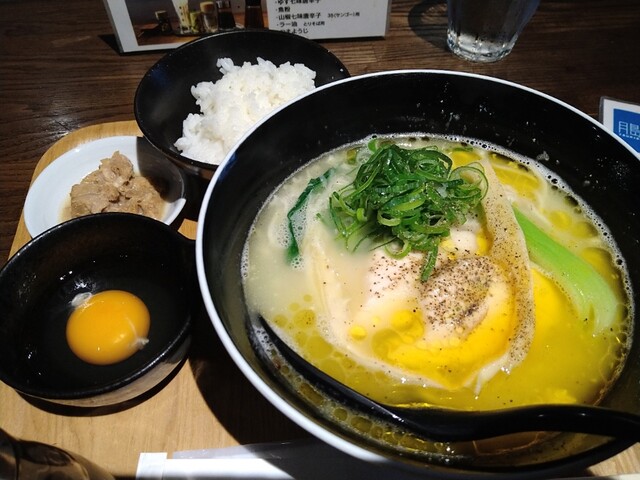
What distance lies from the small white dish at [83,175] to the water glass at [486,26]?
1.59 meters

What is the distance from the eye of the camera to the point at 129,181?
6.25 feet

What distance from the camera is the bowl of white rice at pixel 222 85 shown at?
192 centimetres

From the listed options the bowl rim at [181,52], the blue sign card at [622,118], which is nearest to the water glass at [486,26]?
the blue sign card at [622,118]

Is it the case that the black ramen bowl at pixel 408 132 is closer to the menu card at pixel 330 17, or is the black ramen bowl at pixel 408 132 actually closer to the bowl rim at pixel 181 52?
the bowl rim at pixel 181 52

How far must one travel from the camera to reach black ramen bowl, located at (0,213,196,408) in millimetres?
1254

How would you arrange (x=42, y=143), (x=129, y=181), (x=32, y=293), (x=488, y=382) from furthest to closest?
(x=42, y=143)
(x=129, y=181)
(x=32, y=293)
(x=488, y=382)

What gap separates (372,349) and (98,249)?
901mm

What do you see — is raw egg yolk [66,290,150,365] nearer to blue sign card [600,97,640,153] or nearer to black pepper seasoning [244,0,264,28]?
black pepper seasoning [244,0,264,28]

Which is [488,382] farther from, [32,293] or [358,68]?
[358,68]

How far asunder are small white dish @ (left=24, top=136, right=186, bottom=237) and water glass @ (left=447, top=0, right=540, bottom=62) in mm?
1589

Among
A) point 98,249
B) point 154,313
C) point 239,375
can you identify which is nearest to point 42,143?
point 98,249

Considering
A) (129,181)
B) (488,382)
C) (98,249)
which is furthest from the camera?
(129,181)

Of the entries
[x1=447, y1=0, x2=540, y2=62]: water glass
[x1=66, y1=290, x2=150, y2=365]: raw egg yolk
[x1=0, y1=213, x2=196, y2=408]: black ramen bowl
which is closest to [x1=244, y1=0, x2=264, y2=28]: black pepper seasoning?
[x1=447, y1=0, x2=540, y2=62]: water glass

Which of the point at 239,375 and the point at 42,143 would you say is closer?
the point at 239,375
